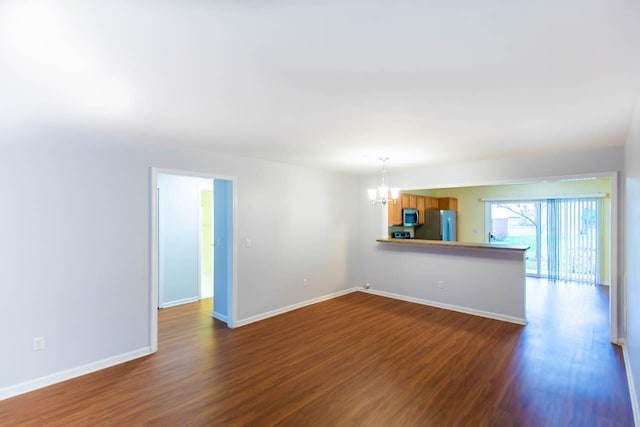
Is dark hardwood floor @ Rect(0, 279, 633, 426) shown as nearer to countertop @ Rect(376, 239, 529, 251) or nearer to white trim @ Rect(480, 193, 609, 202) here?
countertop @ Rect(376, 239, 529, 251)

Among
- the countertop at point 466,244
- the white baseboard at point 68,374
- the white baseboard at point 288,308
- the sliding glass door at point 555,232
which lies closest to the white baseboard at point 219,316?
the white baseboard at point 288,308

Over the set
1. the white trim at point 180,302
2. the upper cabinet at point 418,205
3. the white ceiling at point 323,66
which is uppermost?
the white ceiling at point 323,66

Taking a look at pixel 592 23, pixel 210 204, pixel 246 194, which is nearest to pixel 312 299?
pixel 246 194

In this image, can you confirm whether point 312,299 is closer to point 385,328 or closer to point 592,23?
point 385,328

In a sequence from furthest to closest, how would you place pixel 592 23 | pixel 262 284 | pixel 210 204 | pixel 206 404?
1. pixel 210 204
2. pixel 262 284
3. pixel 206 404
4. pixel 592 23

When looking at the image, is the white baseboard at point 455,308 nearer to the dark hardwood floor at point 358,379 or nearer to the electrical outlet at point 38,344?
the dark hardwood floor at point 358,379

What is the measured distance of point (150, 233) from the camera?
3.57 metres

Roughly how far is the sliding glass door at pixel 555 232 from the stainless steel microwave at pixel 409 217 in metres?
2.44

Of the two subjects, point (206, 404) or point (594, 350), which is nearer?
point (206, 404)

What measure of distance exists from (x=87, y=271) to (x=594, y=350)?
5.58m

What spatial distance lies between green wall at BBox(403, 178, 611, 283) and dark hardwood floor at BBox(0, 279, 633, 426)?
313cm

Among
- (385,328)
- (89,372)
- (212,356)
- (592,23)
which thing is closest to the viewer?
(592,23)

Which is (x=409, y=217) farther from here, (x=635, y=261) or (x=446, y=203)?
(x=635, y=261)

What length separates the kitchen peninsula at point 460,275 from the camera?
4.53 m
